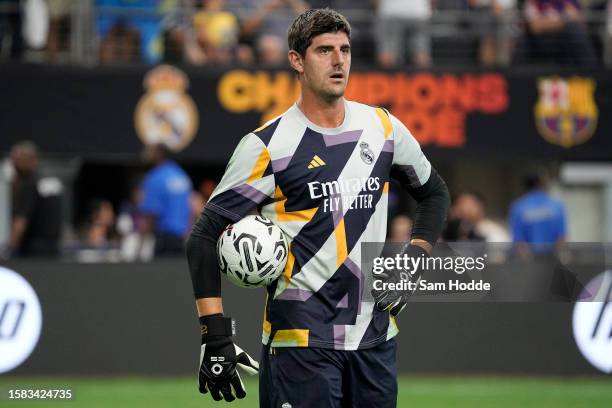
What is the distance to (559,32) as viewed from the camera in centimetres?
1620

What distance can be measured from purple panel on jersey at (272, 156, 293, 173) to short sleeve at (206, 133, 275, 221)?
0.07ft

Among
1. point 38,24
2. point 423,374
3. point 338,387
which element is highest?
point 38,24

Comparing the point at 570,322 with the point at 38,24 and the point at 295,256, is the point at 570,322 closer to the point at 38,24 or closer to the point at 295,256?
the point at 295,256

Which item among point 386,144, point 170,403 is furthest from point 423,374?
point 386,144

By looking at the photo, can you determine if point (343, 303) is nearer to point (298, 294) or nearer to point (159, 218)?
point (298, 294)

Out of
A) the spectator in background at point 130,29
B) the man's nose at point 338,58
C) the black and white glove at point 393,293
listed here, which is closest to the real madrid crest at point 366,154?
the man's nose at point 338,58

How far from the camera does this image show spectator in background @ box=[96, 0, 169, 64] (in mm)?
15586

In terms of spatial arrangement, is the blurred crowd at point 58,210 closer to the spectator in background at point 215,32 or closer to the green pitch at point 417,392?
the green pitch at point 417,392

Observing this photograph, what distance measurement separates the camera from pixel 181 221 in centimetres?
1272

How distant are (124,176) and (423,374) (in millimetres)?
8542

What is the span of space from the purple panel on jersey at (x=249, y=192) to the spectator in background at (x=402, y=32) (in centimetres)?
1049

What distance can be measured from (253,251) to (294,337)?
42 cm

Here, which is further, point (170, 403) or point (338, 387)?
point (170, 403)
